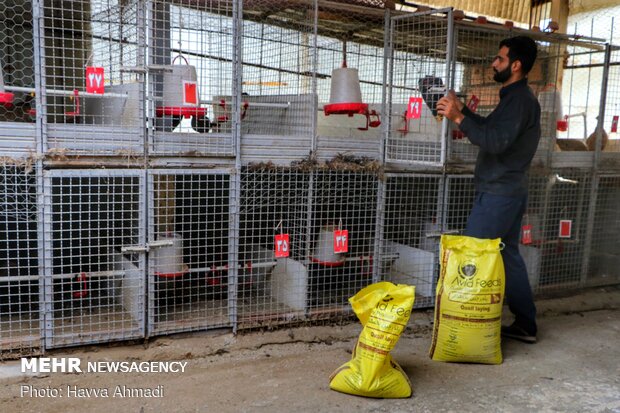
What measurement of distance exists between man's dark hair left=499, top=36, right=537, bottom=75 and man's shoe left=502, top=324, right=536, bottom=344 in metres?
1.57

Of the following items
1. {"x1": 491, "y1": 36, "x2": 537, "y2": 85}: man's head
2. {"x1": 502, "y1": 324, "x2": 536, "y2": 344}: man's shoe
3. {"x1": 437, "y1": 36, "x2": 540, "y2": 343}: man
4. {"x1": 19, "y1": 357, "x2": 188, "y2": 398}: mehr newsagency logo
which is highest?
{"x1": 491, "y1": 36, "x2": 537, "y2": 85}: man's head

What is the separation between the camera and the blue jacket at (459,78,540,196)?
3.10m

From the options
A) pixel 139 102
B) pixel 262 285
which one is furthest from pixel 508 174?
pixel 139 102

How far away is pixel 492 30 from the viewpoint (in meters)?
3.87

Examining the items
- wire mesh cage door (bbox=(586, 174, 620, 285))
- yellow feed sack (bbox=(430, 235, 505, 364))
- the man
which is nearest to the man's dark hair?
the man

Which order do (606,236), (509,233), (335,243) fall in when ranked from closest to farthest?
(509,233)
(335,243)
(606,236)

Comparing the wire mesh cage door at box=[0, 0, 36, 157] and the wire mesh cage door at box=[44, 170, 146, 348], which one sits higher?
the wire mesh cage door at box=[0, 0, 36, 157]

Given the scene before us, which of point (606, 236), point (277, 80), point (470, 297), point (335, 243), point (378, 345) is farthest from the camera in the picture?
point (606, 236)

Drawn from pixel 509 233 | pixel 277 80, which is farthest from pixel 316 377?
pixel 277 80

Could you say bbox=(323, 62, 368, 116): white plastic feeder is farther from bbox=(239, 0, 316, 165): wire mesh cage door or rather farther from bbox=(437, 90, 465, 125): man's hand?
bbox=(437, 90, 465, 125): man's hand

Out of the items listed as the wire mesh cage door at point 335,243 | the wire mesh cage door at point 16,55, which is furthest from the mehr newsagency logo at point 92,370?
the wire mesh cage door at point 16,55

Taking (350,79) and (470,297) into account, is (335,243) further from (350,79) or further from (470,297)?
(350,79)

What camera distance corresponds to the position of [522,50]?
319 cm

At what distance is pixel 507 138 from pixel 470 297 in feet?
3.02
